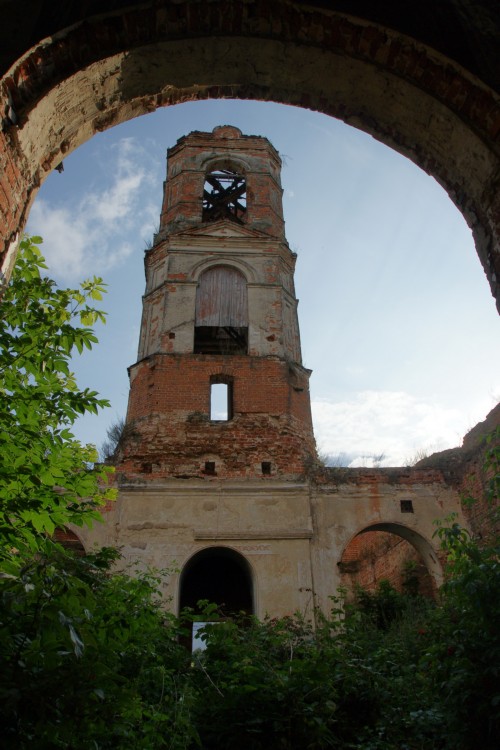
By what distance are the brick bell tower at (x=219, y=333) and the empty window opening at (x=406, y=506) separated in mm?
2195

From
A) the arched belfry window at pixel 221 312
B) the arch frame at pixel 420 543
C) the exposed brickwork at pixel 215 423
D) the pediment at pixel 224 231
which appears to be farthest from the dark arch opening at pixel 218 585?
the pediment at pixel 224 231

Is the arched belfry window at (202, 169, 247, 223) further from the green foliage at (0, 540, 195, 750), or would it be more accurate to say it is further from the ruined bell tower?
the green foliage at (0, 540, 195, 750)

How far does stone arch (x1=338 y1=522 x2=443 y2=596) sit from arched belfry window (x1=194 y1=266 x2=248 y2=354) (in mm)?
5870

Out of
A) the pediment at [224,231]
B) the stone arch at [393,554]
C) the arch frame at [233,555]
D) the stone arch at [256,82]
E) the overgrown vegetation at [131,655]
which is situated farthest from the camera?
the pediment at [224,231]

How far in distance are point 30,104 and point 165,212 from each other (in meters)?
15.0

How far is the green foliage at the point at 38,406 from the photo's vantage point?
3688 mm

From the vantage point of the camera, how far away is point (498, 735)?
402 cm

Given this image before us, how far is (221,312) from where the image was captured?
14906 millimetres

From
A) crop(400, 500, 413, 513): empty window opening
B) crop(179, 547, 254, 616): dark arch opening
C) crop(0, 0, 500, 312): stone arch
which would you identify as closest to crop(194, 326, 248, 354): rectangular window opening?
crop(179, 547, 254, 616): dark arch opening

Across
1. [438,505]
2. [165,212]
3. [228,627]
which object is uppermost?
[165,212]

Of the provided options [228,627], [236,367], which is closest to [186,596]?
[236,367]

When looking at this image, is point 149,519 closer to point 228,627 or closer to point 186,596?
point 186,596

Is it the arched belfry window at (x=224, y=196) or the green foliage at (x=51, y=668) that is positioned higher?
the arched belfry window at (x=224, y=196)

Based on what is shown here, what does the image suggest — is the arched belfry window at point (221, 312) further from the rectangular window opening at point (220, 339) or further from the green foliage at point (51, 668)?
the green foliage at point (51, 668)
